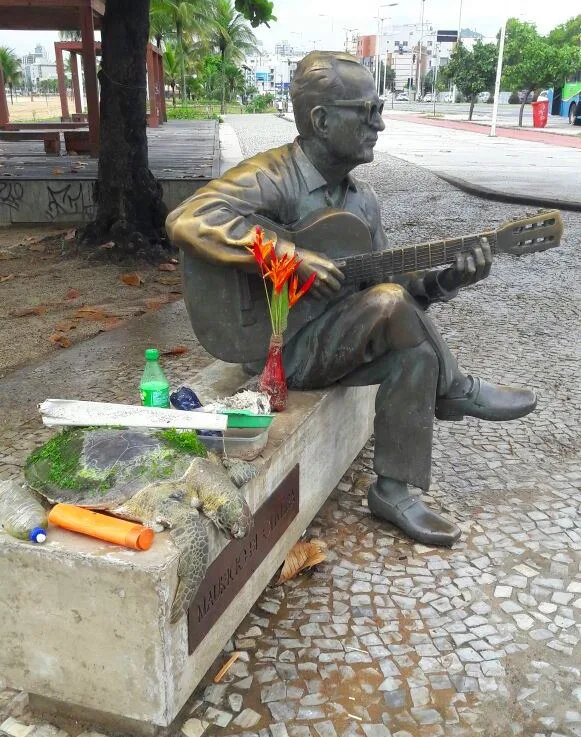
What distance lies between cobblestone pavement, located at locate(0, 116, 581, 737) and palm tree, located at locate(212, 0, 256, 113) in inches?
1603

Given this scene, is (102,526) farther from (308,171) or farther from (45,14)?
(45,14)

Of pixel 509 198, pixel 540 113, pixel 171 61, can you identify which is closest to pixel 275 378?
pixel 509 198

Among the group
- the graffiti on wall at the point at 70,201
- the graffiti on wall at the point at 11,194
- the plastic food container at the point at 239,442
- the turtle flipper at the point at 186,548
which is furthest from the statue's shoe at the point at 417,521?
the graffiti on wall at the point at 11,194

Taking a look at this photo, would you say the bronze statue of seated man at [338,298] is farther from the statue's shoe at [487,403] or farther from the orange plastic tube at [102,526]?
the orange plastic tube at [102,526]

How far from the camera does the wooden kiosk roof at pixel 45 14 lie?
37.7 feet

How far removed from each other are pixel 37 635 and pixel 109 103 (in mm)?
6717

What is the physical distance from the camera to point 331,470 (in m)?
3.02

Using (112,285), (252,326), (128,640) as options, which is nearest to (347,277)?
(252,326)

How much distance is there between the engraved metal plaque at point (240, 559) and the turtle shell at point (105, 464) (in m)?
0.30

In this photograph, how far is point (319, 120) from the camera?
101 inches

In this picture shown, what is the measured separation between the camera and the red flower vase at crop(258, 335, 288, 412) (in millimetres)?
2551

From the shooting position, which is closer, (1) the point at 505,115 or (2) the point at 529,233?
(2) the point at 529,233

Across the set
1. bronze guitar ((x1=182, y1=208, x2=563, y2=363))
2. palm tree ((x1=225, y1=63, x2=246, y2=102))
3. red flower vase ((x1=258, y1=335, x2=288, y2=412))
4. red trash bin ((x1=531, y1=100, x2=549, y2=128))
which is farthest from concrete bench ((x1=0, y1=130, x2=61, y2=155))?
palm tree ((x1=225, y1=63, x2=246, y2=102))

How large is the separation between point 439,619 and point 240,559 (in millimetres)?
714
